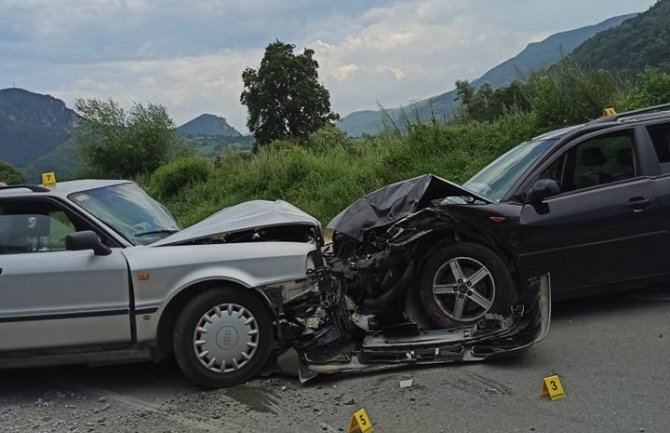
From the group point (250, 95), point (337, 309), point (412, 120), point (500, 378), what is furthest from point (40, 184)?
point (250, 95)

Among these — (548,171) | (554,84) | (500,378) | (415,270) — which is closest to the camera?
(500,378)

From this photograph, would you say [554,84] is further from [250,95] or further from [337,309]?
[250,95]

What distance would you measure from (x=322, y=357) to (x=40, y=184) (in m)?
2.83

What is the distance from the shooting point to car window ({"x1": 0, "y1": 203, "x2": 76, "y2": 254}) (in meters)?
4.79

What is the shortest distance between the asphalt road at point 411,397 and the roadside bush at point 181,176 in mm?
15898

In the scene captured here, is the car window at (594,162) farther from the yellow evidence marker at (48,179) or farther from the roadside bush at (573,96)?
the roadside bush at (573,96)

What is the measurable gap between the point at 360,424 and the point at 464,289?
1837 mm

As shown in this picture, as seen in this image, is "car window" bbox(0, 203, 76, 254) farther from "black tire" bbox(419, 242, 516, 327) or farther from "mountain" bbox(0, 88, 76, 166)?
"mountain" bbox(0, 88, 76, 166)

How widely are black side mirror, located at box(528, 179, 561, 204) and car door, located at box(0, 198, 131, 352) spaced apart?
133 inches

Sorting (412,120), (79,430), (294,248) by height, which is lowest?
(79,430)

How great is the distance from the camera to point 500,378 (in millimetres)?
→ 4422

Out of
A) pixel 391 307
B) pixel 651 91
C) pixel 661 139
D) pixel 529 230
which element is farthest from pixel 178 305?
pixel 651 91

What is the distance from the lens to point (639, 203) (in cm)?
546

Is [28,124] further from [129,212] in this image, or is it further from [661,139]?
[661,139]
